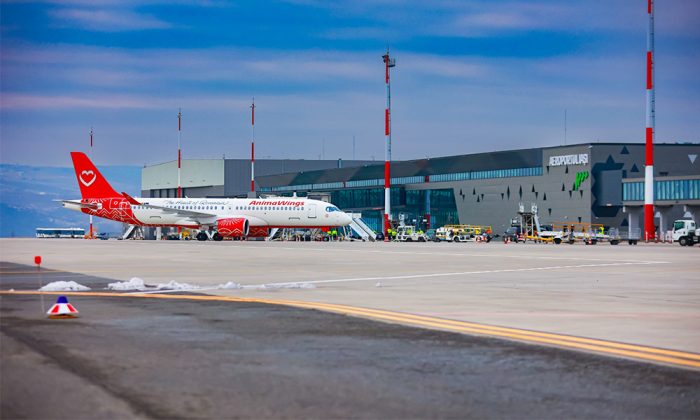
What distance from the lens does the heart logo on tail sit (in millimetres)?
94562

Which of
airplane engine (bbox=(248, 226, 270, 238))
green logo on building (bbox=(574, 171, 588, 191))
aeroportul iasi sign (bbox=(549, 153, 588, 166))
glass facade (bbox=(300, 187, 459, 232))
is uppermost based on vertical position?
aeroportul iasi sign (bbox=(549, 153, 588, 166))

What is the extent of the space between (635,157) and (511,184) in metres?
18.0

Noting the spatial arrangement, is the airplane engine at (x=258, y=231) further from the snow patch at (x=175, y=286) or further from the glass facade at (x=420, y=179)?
the snow patch at (x=175, y=286)

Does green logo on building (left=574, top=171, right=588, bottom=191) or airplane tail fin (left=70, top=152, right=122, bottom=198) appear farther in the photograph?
green logo on building (left=574, top=171, right=588, bottom=191)

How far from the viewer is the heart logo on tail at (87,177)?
9456 cm

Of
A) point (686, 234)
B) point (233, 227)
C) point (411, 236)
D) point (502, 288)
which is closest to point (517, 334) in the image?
point (502, 288)

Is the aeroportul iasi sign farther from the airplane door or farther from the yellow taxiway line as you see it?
the yellow taxiway line

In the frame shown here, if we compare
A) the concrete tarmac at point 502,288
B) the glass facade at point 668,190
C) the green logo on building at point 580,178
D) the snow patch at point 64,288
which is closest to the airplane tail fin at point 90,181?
the green logo on building at point 580,178

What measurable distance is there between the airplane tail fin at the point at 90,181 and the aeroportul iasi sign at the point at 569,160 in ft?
180

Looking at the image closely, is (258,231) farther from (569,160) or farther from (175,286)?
(175,286)

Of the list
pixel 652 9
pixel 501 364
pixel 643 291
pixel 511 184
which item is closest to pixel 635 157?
pixel 511 184

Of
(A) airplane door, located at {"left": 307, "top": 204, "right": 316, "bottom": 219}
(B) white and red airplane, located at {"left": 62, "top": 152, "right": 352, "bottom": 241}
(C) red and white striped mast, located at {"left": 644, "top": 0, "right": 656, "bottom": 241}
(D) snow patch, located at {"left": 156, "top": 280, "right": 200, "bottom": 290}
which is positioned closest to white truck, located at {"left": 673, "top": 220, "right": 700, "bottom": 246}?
(C) red and white striped mast, located at {"left": 644, "top": 0, "right": 656, "bottom": 241}

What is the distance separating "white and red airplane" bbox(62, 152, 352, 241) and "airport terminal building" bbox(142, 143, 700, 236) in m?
36.6

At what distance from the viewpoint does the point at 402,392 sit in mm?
9109
